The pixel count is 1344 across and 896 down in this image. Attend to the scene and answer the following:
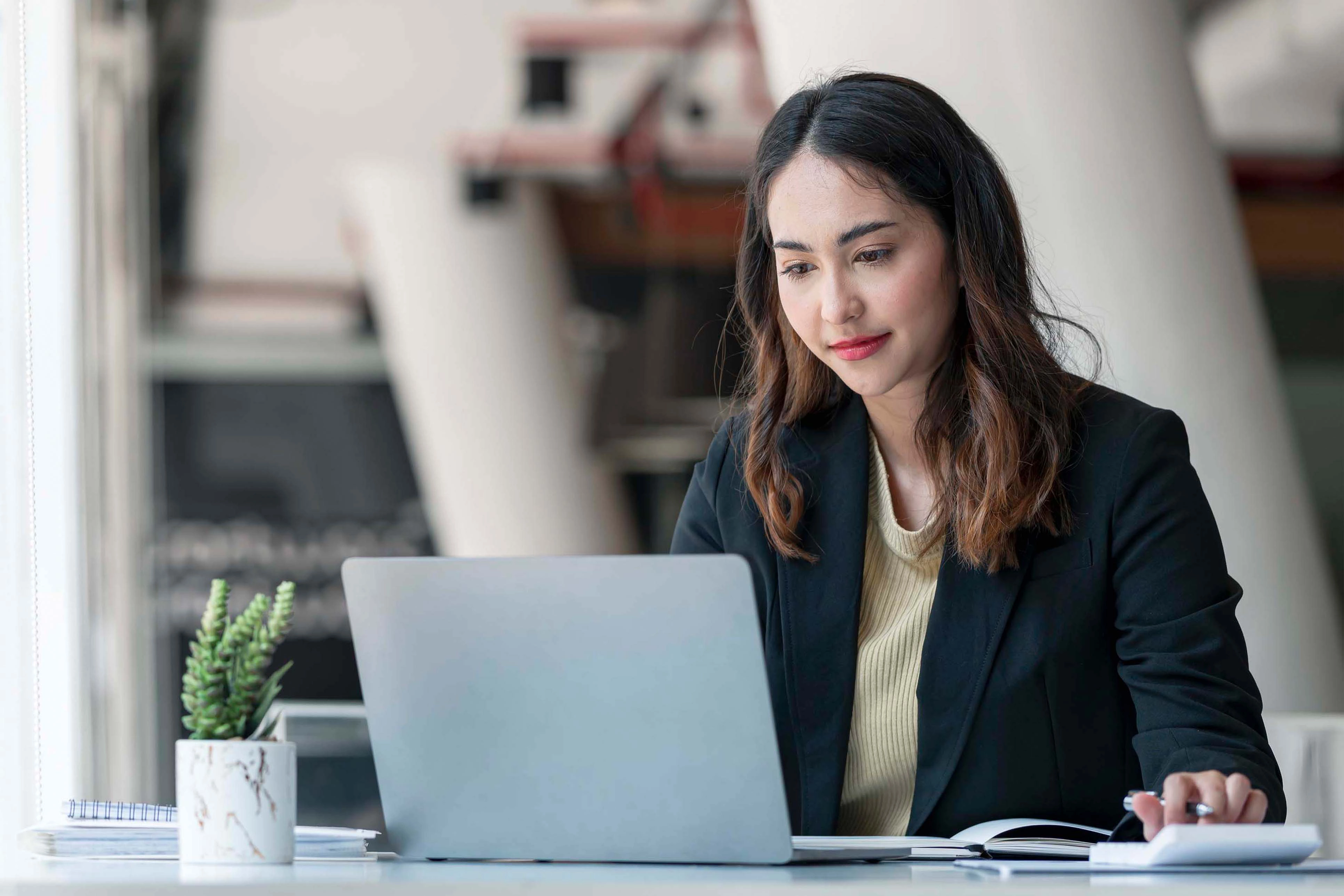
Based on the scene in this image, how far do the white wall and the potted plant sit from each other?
1460mm

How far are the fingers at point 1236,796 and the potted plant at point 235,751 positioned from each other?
0.76m

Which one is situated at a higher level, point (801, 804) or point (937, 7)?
point (937, 7)

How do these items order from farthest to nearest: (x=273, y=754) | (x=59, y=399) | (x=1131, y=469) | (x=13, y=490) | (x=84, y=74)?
1. (x=84, y=74)
2. (x=59, y=399)
3. (x=13, y=490)
4. (x=1131, y=469)
5. (x=273, y=754)

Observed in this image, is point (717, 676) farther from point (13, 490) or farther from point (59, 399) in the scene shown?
point (59, 399)

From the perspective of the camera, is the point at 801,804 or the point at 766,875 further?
the point at 801,804

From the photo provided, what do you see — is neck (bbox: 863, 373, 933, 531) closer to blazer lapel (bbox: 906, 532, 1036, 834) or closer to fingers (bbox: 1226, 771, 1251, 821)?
blazer lapel (bbox: 906, 532, 1036, 834)

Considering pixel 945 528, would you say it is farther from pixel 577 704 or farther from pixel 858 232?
pixel 577 704

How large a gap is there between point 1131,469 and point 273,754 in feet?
3.04

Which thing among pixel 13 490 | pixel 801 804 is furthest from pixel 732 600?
pixel 13 490

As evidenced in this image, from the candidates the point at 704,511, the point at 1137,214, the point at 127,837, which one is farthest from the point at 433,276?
the point at 127,837

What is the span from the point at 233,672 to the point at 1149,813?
73 centimetres

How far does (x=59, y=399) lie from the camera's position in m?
3.71

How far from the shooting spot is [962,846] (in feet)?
4.15

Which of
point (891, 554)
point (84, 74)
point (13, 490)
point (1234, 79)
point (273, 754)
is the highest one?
point (1234, 79)
